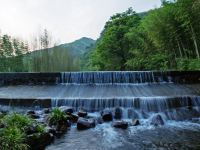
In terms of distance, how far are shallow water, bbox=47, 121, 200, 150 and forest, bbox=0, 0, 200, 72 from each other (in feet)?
32.6

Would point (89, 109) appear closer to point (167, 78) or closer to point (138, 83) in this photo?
point (138, 83)

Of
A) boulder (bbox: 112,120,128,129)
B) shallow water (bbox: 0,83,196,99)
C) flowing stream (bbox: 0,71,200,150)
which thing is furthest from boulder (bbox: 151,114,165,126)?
shallow water (bbox: 0,83,196,99)

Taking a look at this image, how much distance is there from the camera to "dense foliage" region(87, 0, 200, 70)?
19.0 metres

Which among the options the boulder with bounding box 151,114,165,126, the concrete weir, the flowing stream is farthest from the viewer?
the concrete weir

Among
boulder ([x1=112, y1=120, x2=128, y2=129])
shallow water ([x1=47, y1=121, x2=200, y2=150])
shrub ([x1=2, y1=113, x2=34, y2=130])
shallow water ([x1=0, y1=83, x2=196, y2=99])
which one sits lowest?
shallow water ([x1=47, y1=121, x2=200, y2=150])

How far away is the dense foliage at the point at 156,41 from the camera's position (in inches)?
749

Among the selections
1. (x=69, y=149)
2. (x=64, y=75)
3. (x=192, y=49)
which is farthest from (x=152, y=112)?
(x=192, y=49)

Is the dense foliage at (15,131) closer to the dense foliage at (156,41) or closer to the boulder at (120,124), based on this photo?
the boulder at (120,124)

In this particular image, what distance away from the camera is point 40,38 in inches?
1126

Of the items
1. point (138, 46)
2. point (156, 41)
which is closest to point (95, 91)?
point (156, 41)

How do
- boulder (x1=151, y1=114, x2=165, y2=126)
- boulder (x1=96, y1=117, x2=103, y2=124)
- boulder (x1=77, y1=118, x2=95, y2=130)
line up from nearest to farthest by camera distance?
boulder (x1=77, y1=118, x2=95, y2=130) → boulder (x1=151, y1=114, x2=165, y2=126) → boulder (x1=96, y1=117, x2=103, y2=124)

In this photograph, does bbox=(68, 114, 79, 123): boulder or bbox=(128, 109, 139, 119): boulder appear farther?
bbox=(128, 109, 139, 119): boulder

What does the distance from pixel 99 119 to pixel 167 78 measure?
800 centimetres

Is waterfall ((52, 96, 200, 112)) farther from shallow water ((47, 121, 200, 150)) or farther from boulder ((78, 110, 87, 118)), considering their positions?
shallow water ((47, 121, 200, 150))
